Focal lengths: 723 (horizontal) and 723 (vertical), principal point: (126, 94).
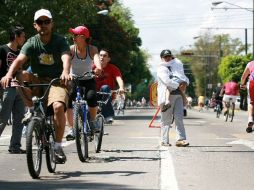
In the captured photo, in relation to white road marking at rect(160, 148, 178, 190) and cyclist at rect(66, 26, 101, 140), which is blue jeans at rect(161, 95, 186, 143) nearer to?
white road marking at rect(160, 148, 178, 190)

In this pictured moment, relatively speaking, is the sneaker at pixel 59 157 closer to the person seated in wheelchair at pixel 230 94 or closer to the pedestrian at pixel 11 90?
the pedestrian at pixel 11 90

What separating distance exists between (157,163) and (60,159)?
1.54m

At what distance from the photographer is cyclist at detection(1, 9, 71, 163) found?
7781 millimetres

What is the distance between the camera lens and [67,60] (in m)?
7.93

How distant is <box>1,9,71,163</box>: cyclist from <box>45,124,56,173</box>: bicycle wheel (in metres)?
0.06

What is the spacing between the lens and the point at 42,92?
8.08m

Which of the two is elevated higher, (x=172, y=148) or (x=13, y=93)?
(x=13, y=93)

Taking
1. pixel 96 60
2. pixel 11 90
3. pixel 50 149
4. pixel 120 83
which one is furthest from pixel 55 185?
pixel 120 83

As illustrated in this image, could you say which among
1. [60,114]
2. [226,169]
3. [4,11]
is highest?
[4,11]

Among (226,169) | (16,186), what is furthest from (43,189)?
(226,169)

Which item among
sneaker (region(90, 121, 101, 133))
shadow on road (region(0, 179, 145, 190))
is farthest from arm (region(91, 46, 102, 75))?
shadow on road (region(0, 179, 145, 190))

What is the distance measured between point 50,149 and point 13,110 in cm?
325

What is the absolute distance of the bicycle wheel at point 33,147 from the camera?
7.19m

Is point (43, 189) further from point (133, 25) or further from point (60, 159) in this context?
point (133, 25)
